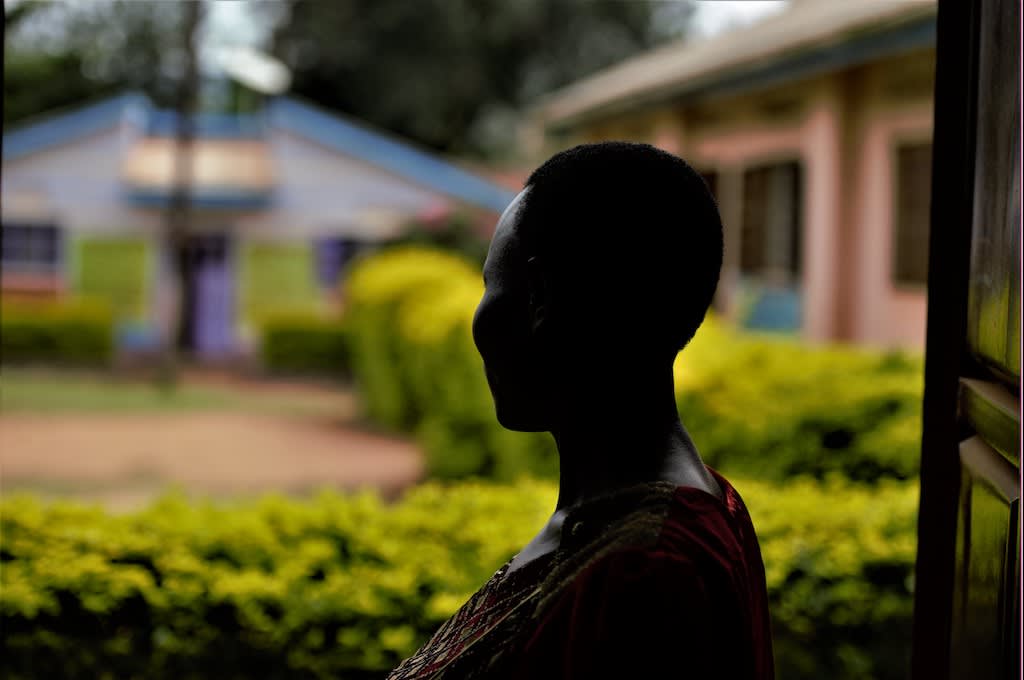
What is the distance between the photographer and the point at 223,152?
2538 centimetres

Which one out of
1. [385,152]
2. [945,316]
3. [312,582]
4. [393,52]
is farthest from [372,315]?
[393,52]

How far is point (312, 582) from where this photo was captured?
13.3 ft

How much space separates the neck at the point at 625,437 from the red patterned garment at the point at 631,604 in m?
0.04

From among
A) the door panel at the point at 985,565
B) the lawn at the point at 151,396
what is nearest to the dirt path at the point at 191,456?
the lawn at the point at 151,396

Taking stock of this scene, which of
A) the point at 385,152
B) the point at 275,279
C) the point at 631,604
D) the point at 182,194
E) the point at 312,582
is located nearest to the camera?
the point at 631,604

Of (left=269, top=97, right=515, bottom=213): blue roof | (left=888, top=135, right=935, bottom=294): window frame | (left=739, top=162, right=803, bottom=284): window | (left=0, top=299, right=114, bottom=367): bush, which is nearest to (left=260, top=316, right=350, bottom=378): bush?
(left=0, top=299, right=114, bottom=367): bush

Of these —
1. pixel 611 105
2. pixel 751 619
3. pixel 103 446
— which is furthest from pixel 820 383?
pixel 103 446

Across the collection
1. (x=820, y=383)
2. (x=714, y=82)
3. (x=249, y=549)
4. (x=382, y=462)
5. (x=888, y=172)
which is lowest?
(x=382, y=462)

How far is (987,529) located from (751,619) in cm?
52

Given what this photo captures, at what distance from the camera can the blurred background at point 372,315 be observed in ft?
13.4

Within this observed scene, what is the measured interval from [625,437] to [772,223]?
43.3 ft

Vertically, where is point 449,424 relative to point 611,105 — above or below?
below

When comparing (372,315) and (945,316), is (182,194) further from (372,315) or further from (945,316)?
(945,316)

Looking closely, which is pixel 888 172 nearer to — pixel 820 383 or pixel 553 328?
pixel 820 383
